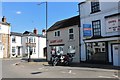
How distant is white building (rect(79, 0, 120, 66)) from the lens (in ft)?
83.1

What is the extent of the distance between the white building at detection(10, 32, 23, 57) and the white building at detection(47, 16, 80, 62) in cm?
2444

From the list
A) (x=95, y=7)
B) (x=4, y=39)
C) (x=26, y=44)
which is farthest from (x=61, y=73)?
(x=26, y=44)

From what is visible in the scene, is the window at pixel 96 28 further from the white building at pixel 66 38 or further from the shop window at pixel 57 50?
the shop window at pixel 57 50

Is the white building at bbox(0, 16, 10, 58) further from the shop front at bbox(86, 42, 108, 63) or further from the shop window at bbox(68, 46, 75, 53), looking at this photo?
the shop front at bbox(86, 42, 108, 63)

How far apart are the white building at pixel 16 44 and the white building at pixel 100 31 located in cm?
3527

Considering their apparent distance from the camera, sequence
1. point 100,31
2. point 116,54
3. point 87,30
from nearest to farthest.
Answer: point 116,54
point 100,31
point 87,30

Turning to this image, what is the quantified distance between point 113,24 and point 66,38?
1084 centimetres

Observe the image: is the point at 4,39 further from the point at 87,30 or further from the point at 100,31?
the point at 100,31

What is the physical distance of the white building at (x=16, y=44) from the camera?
63.3 meters

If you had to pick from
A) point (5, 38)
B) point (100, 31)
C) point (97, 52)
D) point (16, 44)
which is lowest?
point (97, 52)

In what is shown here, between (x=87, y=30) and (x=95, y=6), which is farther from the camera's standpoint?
(x=87, y=30)

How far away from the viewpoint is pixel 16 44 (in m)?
64.6

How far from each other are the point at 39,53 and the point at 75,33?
36804 millimetres

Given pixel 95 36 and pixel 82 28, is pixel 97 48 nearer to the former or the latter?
pixel 95 36
